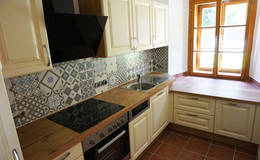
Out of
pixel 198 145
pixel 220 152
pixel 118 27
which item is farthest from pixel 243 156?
pixel 118 27

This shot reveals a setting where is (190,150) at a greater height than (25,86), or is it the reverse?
(25,86)

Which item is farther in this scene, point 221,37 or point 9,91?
point 221,37

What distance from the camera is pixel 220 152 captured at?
7.32 feet

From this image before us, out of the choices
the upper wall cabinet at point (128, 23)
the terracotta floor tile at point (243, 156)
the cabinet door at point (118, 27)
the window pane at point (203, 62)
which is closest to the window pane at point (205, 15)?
the window pane at point (203, 62)

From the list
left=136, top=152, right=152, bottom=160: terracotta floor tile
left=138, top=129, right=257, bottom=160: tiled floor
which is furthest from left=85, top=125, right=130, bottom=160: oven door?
left=138, top=129, right=257, bottom=160: tiled floor

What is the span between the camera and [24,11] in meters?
1.07

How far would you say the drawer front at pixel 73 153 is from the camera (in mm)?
1175

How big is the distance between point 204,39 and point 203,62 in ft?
1.40

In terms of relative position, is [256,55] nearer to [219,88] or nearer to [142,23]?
[219,88]

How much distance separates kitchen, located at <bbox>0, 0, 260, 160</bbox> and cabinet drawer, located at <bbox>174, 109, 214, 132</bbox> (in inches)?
0.7

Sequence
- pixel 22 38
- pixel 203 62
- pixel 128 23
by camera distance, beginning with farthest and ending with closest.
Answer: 1. pixel 203 62
2. pixel 128 23
3. pixel 22 38

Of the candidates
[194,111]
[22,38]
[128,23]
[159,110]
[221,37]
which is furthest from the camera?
[221,37]

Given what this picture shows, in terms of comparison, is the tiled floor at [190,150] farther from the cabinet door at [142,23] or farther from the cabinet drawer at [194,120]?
the cabinet door at [142,23]

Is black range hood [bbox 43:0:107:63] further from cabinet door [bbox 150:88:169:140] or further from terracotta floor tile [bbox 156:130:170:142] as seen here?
terracotta floor tile [bbox 156:130:170:142]
